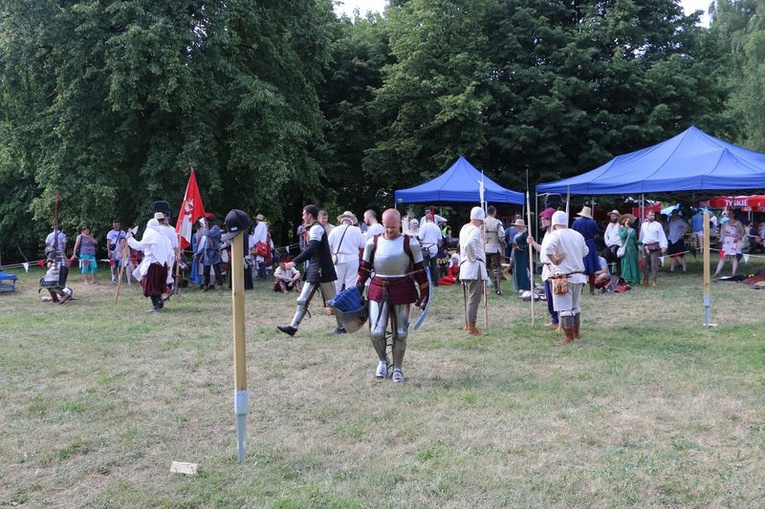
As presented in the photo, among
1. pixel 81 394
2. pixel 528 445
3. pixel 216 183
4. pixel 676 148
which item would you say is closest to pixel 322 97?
pixel 216 183

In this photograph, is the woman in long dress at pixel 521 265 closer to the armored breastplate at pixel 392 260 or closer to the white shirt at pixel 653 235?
the white shirt at pixel 653 235

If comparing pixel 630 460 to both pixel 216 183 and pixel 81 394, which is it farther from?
pixel 216 183

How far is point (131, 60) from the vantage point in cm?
1647

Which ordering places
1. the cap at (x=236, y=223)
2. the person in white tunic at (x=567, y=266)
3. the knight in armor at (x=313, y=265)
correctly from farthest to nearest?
the knight in armor at (x=313, y=265)
the person in white tunic at (x=567, y=266)
the cap at (x=236, y=223)

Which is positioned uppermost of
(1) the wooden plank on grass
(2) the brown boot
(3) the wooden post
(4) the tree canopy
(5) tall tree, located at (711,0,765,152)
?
(5) tall tree, located at (711,0,765,152)

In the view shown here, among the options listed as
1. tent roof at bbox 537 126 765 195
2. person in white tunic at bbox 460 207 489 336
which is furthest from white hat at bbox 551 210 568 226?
tent roof at bbox 537 126 765 195

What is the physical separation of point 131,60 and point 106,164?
3000mm

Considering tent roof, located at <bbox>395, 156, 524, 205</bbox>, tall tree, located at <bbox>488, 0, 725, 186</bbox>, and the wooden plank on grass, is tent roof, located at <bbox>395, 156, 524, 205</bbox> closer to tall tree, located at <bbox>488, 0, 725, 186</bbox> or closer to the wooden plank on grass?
tall tree, located at <bbox>488, 0, 725, 186</bbox>

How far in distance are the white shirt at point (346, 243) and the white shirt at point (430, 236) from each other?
440 cm

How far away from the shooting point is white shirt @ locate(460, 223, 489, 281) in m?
9.43

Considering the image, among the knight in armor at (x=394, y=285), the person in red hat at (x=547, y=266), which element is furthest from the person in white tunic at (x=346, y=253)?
the knight in armor at (x=394, y=285)

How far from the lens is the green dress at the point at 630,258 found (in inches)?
603

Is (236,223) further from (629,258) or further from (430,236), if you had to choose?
(629,258)

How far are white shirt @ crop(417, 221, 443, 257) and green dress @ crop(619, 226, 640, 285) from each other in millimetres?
4186
